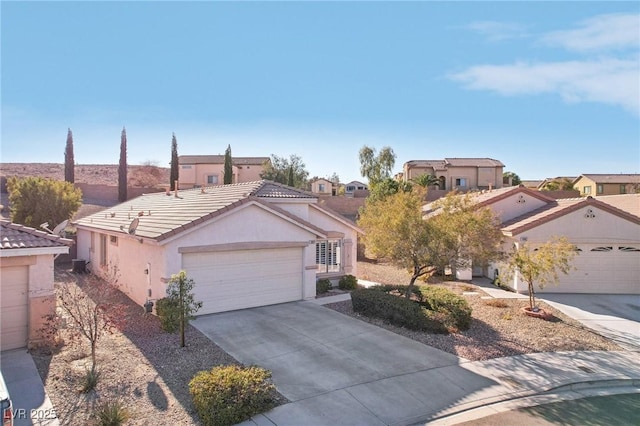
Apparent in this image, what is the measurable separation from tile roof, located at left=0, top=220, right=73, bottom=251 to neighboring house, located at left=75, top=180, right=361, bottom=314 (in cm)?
299

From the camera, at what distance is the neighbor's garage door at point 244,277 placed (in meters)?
14.5

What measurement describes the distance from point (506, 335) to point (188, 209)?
13.3 meters

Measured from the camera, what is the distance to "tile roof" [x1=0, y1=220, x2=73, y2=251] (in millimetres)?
10656

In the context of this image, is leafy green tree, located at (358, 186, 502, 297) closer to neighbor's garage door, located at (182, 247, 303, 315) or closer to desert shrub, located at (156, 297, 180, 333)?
neighbor's garage door, located at (182, 247, 303, 315)

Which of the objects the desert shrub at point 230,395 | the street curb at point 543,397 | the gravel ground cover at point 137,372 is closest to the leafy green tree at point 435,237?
the street curb at point 543,397

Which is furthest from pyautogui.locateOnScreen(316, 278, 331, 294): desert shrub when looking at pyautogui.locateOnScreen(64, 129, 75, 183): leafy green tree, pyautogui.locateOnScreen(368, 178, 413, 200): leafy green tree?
pyautogui.locateOnScreen(64, 129, 75, 183): leafy green tree

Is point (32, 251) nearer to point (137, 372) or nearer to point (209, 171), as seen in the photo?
point (137, 372)

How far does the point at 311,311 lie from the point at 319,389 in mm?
6479

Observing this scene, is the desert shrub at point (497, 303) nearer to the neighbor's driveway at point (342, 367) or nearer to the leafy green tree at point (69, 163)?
the neighbor's driveway at point (342, 367)

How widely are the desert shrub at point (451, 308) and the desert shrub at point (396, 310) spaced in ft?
1.65

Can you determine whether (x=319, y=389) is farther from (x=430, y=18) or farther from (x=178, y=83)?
(x=178, y=83)

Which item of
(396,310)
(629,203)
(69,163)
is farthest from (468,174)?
(69,163)

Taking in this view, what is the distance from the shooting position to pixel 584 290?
20391 millimetres

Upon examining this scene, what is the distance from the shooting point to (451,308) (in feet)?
44.8
